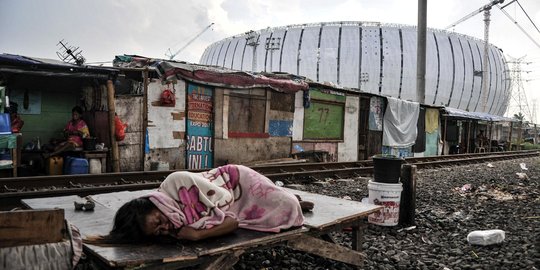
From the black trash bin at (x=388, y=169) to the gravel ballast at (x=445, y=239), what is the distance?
2.29 feet

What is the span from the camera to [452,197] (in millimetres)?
7961

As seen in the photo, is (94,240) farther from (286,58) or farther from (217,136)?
(286,58)

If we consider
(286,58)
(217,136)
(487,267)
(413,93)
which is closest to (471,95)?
(413,93)

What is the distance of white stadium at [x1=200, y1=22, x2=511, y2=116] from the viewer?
47656 mm

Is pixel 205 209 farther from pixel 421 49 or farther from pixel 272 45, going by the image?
pixel 272 45

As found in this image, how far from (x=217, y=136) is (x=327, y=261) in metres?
7.76

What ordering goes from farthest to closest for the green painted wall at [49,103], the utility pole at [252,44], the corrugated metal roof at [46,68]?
the utility pole at [252,44] < the green painted wall at [49,103] < the corrugated metal roof at [46,68]

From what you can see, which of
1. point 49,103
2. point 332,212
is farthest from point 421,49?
point 332,212

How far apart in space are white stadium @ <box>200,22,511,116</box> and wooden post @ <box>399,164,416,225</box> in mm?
42799

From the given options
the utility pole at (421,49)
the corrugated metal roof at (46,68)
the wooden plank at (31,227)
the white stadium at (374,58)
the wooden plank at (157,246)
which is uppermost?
the white stadium at (374,58)

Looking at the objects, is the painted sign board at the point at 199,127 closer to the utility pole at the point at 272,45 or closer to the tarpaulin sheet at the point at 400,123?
the tarpaulin sheet at the point at 400,123

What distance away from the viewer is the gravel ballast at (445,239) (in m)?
3.94

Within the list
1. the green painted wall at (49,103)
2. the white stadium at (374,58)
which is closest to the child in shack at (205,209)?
the green painted wall at (49,103)

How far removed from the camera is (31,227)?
7.34ft
